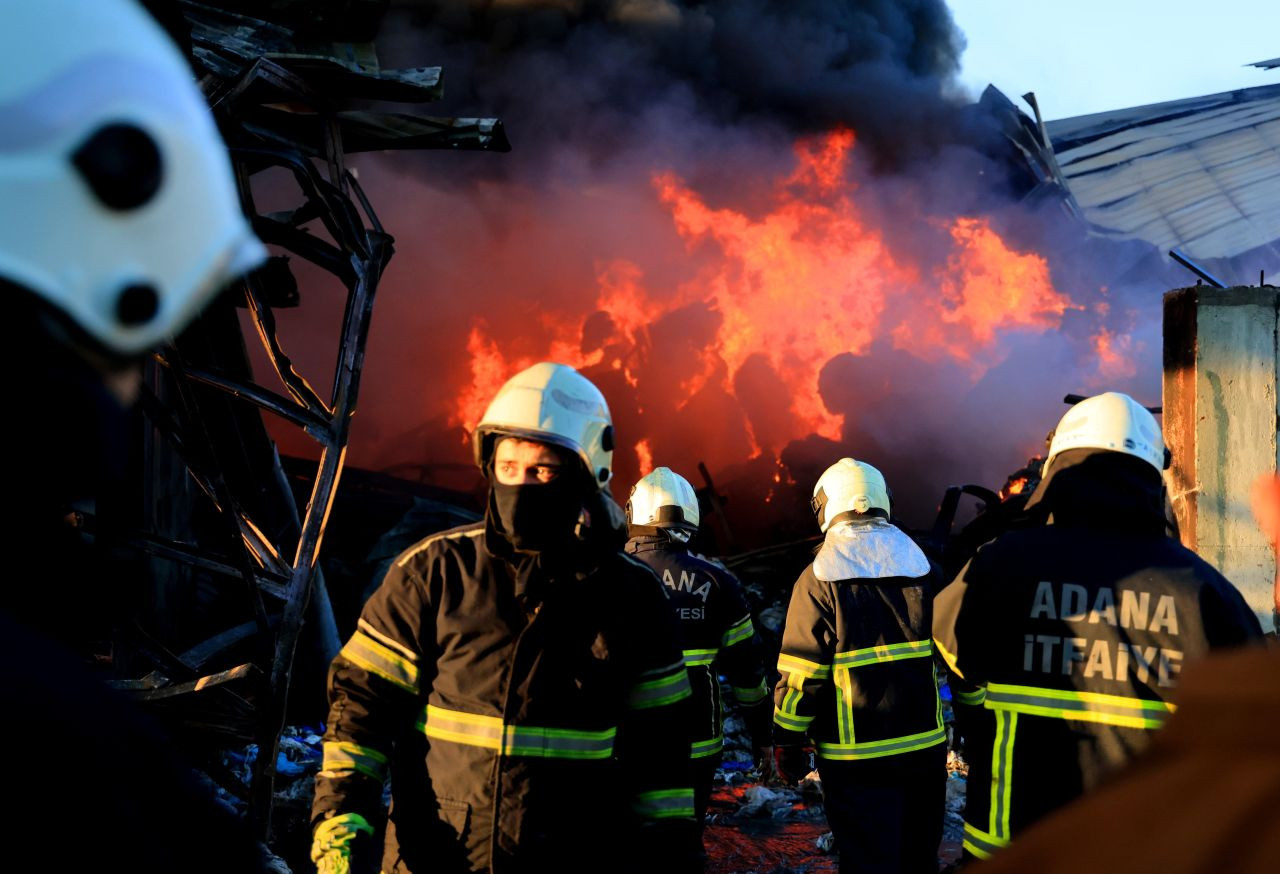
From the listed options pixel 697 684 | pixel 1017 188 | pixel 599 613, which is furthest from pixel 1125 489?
pixel 1017 188

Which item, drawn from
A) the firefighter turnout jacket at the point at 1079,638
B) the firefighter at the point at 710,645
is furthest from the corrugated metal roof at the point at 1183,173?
the firefighter turnout jacket at the point at 1079,638

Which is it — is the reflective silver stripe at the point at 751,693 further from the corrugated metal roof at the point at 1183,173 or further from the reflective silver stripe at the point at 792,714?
the corrugated metal roof at the point at 1183,173

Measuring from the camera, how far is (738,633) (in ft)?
16.9

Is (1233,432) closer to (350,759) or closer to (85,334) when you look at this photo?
(350,759)

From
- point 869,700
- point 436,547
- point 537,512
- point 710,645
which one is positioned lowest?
point 869,700

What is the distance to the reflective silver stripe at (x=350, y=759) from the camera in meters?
2.40

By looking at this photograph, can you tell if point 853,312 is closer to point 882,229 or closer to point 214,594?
point 882,229

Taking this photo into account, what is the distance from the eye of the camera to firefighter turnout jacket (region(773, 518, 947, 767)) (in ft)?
13.8

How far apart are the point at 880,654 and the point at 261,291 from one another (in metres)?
4.84

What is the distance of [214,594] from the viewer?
30.2ft

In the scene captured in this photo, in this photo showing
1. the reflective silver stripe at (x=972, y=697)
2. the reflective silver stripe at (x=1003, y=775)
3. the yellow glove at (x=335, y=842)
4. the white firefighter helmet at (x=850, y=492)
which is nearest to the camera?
the yellow glove at (x=335, y=842)

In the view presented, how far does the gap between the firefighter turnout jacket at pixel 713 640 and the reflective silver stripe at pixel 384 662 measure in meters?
2.59

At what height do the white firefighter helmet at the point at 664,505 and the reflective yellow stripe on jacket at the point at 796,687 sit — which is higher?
the white firefighter helmet at the point at 664,505

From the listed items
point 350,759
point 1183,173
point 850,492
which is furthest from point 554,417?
point 1183,173
